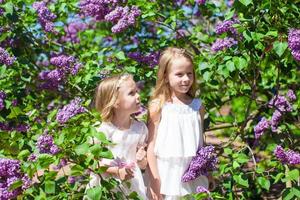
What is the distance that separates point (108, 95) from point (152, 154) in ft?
1.46

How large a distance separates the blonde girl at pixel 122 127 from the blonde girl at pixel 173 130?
0.36 ft

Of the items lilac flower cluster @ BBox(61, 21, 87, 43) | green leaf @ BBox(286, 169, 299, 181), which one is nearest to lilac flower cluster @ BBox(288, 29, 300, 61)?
green leaf @ BBox(286, 169, 299, 181)

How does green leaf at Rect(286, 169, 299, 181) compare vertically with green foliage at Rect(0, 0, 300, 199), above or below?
below

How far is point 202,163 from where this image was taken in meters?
3.56

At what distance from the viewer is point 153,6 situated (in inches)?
175

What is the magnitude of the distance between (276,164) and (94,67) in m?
1.42

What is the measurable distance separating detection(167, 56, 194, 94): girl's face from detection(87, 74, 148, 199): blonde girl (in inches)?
9.6

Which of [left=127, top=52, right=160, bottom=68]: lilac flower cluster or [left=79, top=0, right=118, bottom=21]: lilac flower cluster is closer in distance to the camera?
[left=79, top=0, right=118, bottom=21]: lilac flower cluster

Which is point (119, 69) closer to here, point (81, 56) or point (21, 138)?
point (81, 56)

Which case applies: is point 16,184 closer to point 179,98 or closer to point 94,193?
point 94,193

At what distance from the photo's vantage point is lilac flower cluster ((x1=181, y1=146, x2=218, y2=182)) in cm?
356

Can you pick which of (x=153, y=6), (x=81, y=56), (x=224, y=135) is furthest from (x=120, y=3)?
(x=224, y=135)

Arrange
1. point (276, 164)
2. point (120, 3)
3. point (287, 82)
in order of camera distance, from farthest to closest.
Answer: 1. point (287, 82)
2. point (120, 3)
3. point (276, 164)

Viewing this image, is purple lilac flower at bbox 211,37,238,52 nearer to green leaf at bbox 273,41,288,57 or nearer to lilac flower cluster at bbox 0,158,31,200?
green leaf at bbox 273,41,288,57
